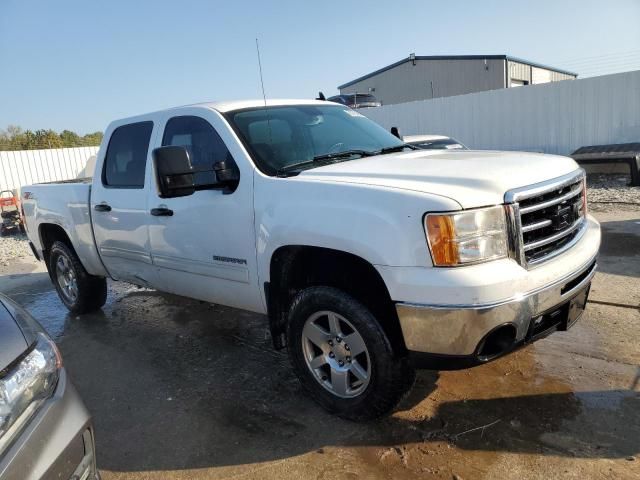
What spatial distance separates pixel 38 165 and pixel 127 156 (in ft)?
53.7

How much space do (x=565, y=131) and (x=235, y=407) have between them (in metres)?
13.8

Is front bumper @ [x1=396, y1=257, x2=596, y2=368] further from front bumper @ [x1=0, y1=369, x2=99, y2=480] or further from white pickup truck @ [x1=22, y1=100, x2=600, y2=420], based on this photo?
front bumper @ [x1=0, y1=369, x2=99, y2=480]

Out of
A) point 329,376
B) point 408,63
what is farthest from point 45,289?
point 408,63

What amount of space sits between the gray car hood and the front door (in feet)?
4.91

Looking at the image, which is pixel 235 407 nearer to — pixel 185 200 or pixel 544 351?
pixel 185 200

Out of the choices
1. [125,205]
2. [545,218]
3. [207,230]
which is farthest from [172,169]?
[545,218]

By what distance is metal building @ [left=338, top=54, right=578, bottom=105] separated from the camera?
29484 mm

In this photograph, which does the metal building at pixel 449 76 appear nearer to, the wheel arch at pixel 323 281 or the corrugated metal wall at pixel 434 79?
the corrugated metal wall at pixel 434 79

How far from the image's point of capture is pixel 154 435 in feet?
10.5

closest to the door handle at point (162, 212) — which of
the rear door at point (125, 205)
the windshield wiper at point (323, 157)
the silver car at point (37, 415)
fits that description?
the rear door at point (125, 205)

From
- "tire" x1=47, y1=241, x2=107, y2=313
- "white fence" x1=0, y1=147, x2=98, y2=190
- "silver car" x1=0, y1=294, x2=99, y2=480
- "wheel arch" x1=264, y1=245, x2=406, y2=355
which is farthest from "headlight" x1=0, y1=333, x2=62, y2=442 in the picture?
"white fence" x1=0, y1=147, x2=98, y2=190

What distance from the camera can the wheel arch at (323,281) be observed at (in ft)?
9.23

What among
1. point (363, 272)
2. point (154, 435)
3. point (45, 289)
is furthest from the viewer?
point (45, 289)

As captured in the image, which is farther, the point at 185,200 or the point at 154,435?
the point at 185,200
